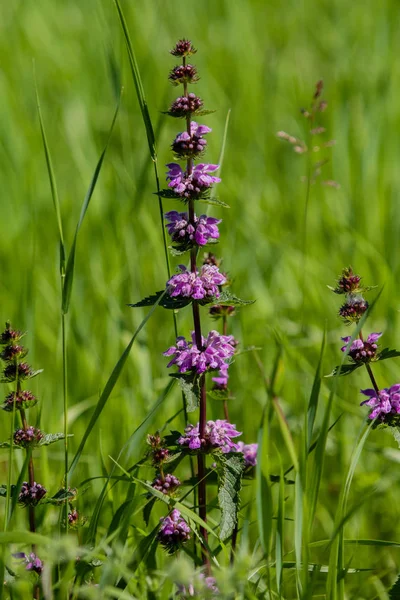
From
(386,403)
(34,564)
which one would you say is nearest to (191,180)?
(386,403)

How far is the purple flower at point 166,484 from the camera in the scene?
67.3 inches

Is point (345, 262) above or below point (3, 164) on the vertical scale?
below

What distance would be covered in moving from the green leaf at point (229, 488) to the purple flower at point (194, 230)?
1.52 ft

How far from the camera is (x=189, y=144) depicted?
5.57ft

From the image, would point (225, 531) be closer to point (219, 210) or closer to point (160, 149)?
point (219, 210)

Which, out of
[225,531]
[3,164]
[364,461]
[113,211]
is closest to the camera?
[225,531]

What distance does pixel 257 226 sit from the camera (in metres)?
4.14

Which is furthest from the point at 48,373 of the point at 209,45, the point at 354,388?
the point at 209,45

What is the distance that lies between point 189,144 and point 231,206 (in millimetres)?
2319

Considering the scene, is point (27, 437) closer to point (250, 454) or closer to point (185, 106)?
point (250, 454)

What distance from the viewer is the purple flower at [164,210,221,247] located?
5.51 ft

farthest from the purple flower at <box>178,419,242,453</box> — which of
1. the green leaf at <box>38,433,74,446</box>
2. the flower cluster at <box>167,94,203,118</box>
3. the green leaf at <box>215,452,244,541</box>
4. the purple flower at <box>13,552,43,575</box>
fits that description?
the flower cluster at <box>167,94,203,118</box>

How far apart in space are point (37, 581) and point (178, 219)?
2.66 ft

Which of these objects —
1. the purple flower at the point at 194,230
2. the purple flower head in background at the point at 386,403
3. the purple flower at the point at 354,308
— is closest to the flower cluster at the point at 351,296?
the purple flower at the point at 354,308
